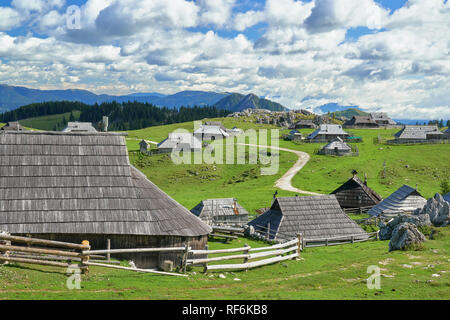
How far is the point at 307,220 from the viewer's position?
29.8m

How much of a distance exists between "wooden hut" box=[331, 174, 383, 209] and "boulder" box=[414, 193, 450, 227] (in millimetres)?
16833

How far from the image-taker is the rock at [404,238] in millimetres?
21453

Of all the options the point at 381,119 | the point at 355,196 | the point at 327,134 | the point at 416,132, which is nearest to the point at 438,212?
the point at 355,196

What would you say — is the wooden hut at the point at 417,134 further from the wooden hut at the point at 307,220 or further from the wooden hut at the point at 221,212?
the wooden hut at the point at 307,220

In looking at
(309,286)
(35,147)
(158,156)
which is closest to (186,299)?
(309,286)

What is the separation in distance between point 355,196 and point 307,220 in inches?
774

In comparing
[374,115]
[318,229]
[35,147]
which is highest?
[374,115]

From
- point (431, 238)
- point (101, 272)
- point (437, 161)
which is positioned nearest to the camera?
point (101, 272)

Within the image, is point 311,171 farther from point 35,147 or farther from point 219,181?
point 35,147

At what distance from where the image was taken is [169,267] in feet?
56.0

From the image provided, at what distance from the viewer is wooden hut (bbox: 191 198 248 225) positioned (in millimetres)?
39250

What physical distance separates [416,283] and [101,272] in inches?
445

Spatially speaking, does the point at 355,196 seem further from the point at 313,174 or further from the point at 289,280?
the point at 289,280

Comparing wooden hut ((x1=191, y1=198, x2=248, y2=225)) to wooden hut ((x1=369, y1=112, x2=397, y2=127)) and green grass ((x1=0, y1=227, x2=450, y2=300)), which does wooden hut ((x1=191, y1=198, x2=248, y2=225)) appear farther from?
wooden hut ((x1=369, y1=112, x2=397, y2=127))
